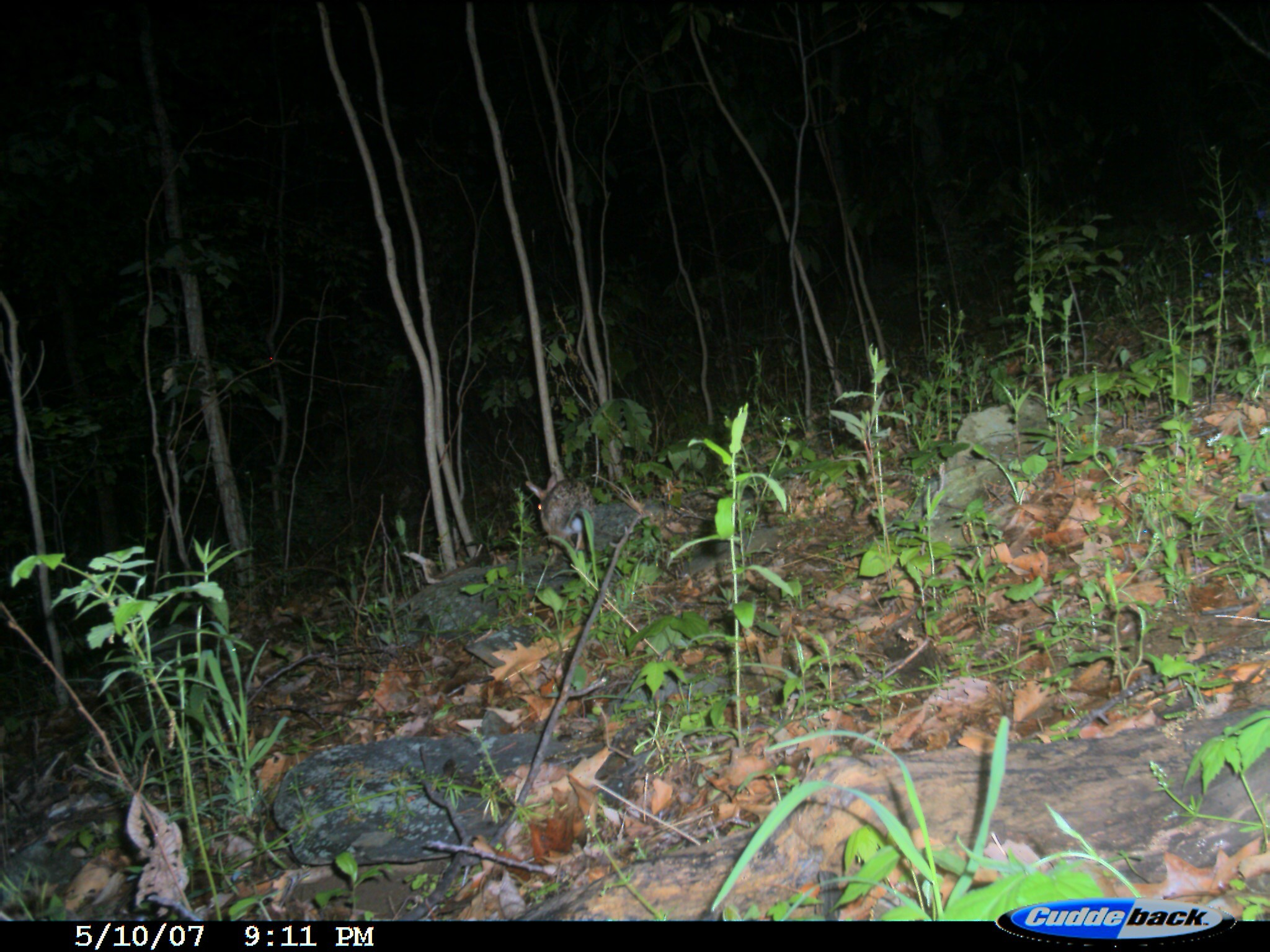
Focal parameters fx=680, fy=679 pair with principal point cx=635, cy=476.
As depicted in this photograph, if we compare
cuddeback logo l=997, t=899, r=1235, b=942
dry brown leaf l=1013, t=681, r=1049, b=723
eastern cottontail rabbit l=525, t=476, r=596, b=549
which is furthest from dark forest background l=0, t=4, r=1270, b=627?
cuddeback logo l=997, t=899, r=1235, b=942

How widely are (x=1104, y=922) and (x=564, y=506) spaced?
326 cm

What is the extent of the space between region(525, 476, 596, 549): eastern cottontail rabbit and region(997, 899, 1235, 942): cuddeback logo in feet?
9.75

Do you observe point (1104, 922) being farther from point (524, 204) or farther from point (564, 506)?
point (524, 204)

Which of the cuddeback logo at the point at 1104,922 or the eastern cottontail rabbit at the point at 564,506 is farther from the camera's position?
the eastern cottontail rabbit at the point at 564,506

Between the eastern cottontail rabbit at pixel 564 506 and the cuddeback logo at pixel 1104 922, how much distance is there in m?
2.97

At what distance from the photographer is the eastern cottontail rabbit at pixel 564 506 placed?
394 cm

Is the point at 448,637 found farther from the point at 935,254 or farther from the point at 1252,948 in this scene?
the point at 935,254

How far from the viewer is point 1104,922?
3.37 ft

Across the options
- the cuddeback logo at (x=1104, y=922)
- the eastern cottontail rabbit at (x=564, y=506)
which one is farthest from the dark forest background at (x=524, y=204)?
the cuddeback logo at (x=1104, y=922)

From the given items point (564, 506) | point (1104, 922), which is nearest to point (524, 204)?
point (564, 506)

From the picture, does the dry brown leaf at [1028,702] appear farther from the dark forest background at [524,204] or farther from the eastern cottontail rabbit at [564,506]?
the dark forest background at [524,204]

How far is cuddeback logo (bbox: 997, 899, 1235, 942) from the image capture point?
102cm

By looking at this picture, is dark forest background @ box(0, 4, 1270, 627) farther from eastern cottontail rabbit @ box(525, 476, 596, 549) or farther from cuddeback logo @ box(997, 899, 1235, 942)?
cuddeback logo @ box(997, 899, 1235, 942)

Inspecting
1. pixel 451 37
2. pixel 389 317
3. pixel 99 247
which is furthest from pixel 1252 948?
pixel 389 317
